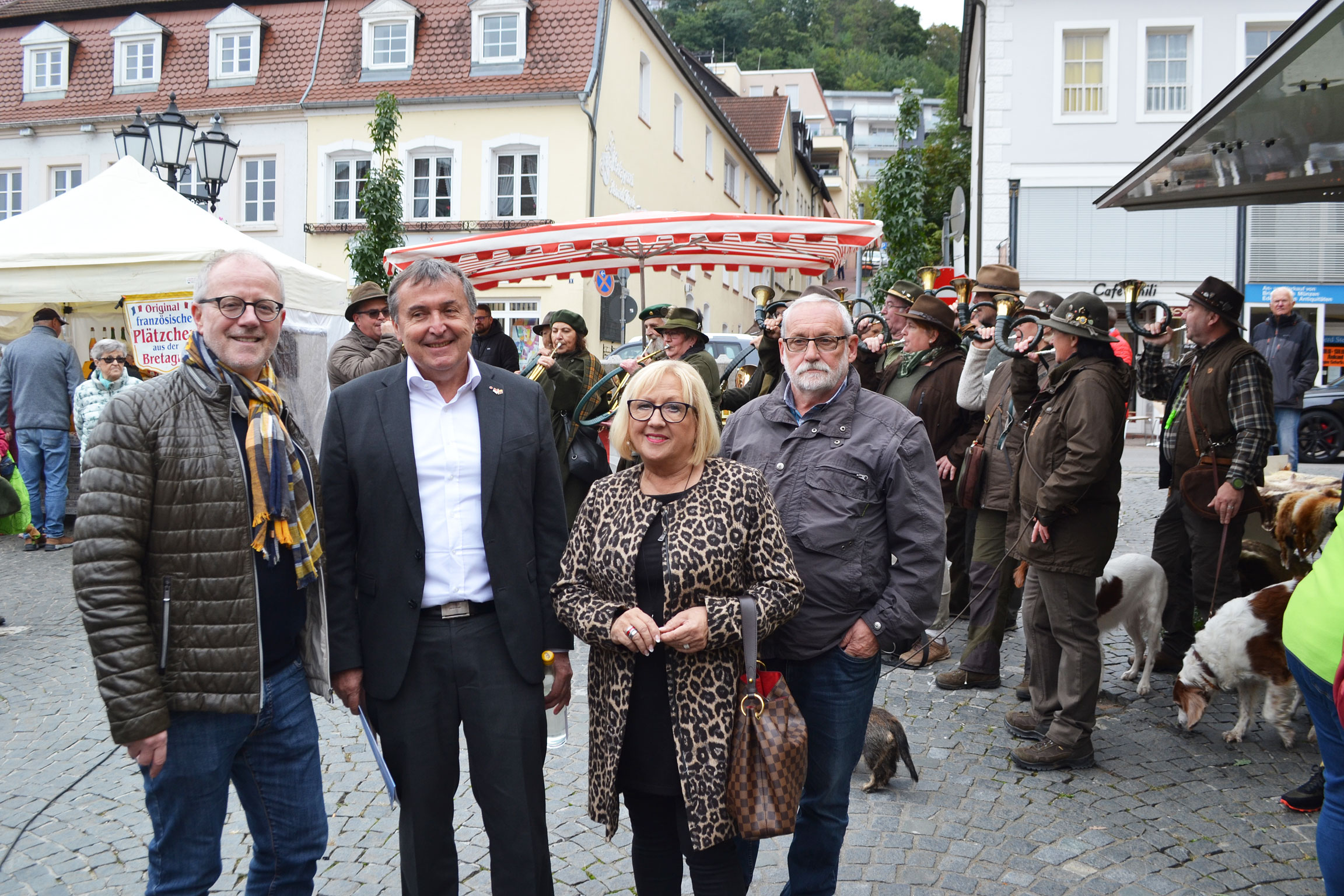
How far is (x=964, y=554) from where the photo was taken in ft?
21.5

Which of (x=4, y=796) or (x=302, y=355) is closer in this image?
(x=4, y=796)

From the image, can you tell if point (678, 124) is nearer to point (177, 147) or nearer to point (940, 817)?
point (177, 147)

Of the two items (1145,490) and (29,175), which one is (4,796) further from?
(29,175)

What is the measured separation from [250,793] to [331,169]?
22.6m

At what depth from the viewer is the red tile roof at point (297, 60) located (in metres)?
21.7

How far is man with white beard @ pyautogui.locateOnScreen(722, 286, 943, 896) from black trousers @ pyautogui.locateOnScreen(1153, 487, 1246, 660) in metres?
2.90

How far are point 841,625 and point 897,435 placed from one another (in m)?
0.60

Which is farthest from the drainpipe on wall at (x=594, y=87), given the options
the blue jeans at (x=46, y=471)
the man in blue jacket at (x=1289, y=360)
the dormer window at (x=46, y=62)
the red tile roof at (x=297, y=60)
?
the man in blue jacket at (x=1289, y=360)

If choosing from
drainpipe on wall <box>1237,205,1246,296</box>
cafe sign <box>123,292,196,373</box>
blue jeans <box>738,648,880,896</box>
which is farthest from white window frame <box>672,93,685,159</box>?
blue jeans <box>738,648,880,896</box>

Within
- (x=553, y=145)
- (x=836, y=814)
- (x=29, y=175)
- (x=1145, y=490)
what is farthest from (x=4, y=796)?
(x=29, y=175)

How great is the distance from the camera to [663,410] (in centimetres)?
275

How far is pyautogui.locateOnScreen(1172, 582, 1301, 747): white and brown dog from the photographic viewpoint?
176 inches

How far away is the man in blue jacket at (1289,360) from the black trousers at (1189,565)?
229 inches

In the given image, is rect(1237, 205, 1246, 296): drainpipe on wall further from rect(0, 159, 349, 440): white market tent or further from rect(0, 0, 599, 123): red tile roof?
rect(0, 159, 349, 440): white market tent
